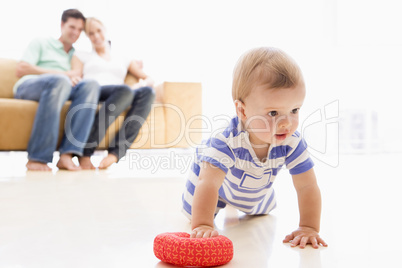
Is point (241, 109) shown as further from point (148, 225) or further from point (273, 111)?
point (148, 225)

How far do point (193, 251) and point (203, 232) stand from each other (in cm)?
11

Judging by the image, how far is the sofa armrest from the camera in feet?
9.30

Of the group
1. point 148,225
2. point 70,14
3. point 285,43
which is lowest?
point 148,225

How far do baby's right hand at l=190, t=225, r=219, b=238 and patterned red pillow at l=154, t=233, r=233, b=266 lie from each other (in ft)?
0.25

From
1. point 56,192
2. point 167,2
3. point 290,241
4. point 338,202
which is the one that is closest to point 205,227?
point 290,241

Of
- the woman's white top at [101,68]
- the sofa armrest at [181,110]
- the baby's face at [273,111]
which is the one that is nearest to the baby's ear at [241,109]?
the baby's face at [273,111]

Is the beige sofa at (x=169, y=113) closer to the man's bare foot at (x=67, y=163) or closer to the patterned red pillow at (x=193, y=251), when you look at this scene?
the man's bare foot at (x=67, y=163)

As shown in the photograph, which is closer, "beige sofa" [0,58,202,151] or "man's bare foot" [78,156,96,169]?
"man's bare foot" [78,156,96,169]

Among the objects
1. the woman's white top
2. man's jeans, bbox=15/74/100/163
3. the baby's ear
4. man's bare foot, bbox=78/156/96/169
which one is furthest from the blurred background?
the baby's ear

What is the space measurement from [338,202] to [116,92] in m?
1.53

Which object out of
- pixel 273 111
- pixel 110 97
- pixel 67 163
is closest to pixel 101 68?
pixel 110 97

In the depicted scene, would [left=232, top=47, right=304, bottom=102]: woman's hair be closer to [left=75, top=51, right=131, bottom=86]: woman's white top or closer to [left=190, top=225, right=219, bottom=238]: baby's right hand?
[left=190, top=225, right=219, bottom=238]: baby's right hand

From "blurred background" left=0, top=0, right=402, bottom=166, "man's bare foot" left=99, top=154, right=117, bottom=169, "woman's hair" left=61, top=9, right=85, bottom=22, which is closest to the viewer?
"man's bare foot" left=99, top=154, right=117, bottom=169

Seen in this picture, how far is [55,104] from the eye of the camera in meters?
2.13
